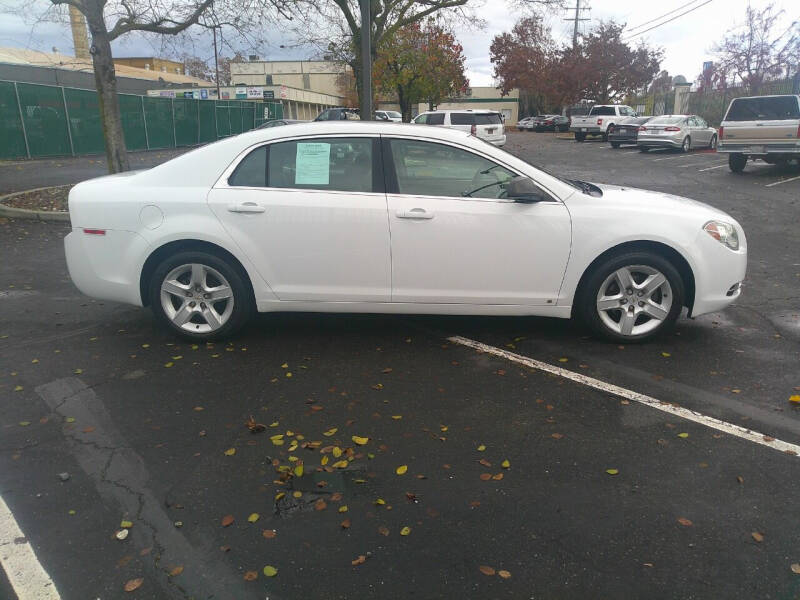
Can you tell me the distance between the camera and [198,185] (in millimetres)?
4805

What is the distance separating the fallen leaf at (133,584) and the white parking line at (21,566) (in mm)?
242

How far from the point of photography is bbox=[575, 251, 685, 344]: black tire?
188 inches

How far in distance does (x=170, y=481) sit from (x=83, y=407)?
1.18 metres

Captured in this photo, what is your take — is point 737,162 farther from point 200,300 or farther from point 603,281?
point 200,300

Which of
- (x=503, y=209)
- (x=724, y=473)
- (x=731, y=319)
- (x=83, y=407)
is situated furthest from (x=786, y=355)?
(x=83, y=407)

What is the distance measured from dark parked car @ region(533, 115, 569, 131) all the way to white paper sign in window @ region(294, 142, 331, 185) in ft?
163

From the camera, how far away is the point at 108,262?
4.89 m

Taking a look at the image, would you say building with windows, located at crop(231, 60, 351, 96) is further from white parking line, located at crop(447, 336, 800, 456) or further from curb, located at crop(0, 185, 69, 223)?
white parking line, located at crop(447, 336, 800, 456)

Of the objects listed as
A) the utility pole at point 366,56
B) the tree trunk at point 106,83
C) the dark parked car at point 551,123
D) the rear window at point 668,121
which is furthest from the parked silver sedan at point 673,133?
the dark parked car at point 551,123

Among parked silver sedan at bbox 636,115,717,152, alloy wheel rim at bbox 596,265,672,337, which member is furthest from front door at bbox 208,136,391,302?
parked silver sedan at bbox 636,115,717,152

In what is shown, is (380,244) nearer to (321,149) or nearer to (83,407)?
(321,149)

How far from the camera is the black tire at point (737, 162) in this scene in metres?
17.4

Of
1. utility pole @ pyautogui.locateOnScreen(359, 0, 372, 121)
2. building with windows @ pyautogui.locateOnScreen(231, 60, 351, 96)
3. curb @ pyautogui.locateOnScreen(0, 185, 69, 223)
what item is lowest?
curb @ pyautogui.locateOnScreen(0, 185, 69, 223)

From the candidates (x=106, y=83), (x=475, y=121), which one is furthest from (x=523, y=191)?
(x=475, y=121)
